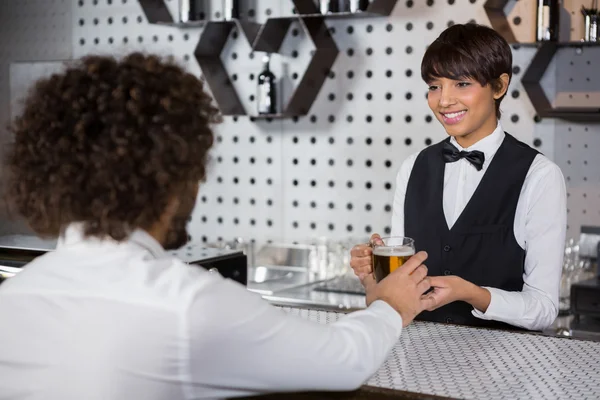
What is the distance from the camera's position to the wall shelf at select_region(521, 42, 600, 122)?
157 inches

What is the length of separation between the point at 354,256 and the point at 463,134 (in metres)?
0.59

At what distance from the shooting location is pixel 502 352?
6.01ft

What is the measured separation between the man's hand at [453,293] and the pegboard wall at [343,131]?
2.21m

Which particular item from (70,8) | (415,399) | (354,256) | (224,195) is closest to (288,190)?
(224,195)

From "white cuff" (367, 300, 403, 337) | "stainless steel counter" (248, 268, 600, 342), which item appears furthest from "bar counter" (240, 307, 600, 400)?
"stainless steel counter" (248, 268, 600, 342)

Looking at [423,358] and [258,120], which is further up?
[258,120]

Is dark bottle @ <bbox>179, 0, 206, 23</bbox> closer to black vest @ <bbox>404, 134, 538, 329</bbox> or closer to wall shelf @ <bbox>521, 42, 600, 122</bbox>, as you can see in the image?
wall shelf @ <bbox>521, 42, 600, 122</bbox>

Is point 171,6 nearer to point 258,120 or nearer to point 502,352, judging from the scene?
point 258,120

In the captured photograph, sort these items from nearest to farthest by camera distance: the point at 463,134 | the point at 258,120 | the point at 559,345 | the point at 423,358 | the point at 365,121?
the point at 423,358 → the point at 559,345 → the point at 463,134 → the point at 365,121 → the point at 258,120

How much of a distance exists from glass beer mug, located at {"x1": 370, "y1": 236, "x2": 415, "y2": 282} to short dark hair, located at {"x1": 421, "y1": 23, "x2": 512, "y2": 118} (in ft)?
2.30

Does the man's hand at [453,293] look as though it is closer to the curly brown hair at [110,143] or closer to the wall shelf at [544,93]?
the curly brown hair at [110,143]

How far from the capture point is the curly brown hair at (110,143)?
1289mm

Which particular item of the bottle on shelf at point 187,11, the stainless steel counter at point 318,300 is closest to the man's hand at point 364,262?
the stainless steel counter at point 318,300

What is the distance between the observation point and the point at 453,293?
207 centimetres
